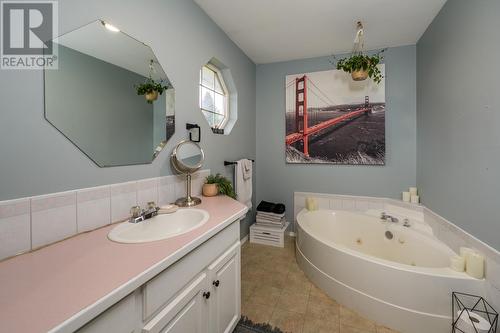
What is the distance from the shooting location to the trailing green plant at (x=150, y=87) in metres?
1.35

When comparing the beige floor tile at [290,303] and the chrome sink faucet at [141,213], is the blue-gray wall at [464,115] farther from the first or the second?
the chrome sink faucet at [141,213]

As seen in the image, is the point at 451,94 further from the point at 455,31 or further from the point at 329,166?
the point at 329,166

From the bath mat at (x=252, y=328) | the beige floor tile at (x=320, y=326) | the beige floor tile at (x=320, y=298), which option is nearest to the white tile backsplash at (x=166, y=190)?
the bath mat at (x=252, y=328)

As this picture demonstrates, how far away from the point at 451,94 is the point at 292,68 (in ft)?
6.04

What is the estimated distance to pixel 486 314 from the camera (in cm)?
129

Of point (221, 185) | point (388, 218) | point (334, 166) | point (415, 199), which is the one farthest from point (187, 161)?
point (415, 199)

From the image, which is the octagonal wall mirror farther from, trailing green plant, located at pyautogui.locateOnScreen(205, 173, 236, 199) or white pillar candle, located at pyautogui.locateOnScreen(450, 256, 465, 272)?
white pillar candle, located at pyautogui.locateOnScreen(450, 256, 465, 272)

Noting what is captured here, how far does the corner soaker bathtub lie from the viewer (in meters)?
1.41

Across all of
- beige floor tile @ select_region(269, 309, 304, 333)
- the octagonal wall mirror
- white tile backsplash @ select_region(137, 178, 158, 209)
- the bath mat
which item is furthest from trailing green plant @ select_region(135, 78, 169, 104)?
beige floor tile @ select_region(269, 309, 304, 333)

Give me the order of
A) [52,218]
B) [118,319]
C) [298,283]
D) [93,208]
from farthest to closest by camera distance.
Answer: [298,283] → [93,208] → [52,218] → [118,319]

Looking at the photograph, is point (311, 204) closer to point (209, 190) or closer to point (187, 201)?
point (209, 190)

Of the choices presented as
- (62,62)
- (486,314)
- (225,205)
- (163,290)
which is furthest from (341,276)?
(62,62)

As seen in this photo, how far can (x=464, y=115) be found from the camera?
1.59 meters

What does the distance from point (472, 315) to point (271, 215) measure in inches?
75.9
